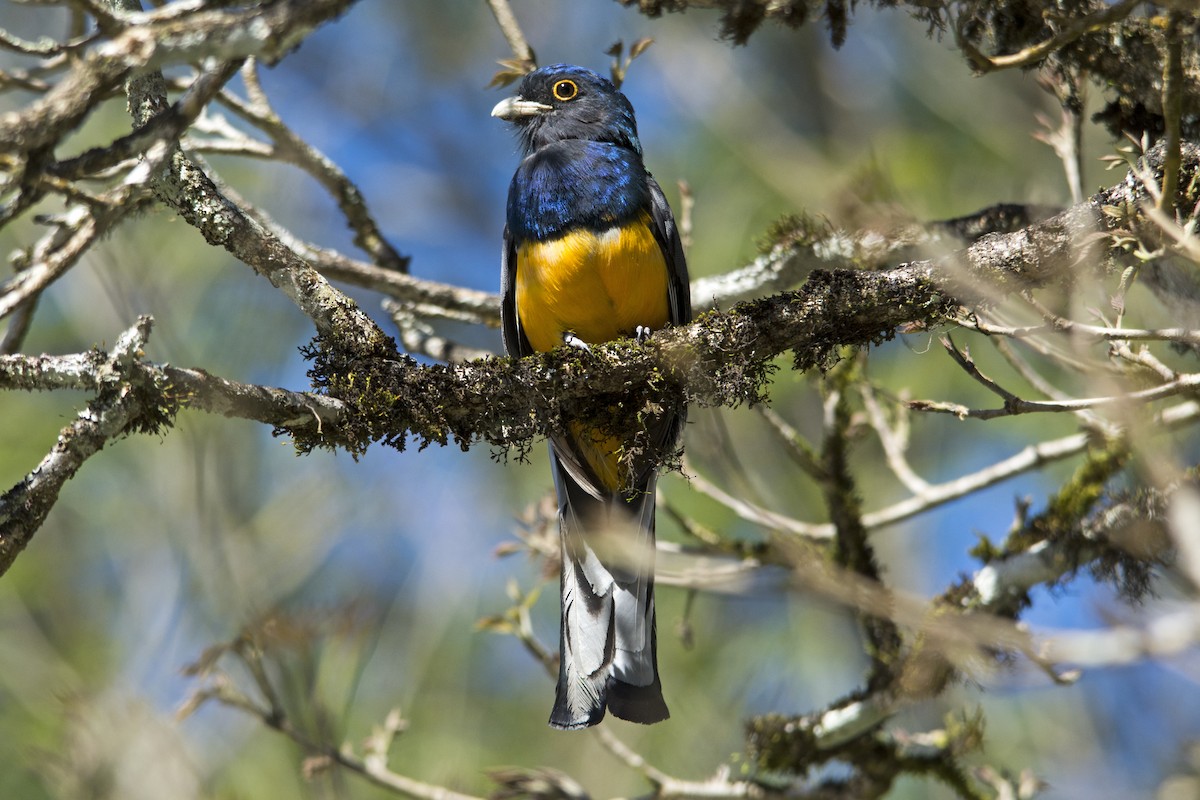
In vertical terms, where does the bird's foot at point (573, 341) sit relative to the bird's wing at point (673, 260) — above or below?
below

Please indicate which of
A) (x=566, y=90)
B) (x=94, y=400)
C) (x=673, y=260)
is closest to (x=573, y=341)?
(x=673, y=260)

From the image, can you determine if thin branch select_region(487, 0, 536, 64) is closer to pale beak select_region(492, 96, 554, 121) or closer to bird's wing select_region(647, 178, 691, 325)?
pale beak select_region(492, 96, 554, 121)

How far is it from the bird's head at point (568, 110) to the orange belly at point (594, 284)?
0.84 m

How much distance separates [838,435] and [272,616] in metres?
2.35

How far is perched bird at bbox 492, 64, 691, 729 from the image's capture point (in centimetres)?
402

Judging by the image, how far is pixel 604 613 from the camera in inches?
167

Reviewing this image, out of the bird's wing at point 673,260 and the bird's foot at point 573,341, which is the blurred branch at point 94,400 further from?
the bird's wing at point 673,260

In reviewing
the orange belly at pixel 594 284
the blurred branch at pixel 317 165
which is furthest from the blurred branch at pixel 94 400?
the blurred branch at pixel 317 165

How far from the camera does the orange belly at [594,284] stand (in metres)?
4.23

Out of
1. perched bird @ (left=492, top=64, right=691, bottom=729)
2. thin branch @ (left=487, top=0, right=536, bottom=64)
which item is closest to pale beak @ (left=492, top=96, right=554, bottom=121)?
thin branch @ (left=487, top=0, right=536, bottom=64)

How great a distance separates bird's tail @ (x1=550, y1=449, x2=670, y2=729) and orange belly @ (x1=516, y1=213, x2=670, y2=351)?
1.84 ft

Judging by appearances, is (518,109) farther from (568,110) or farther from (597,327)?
→ (597,327)

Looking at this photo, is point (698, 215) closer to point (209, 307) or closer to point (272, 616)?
point (209, 307)

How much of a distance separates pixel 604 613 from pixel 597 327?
1.13 metres
